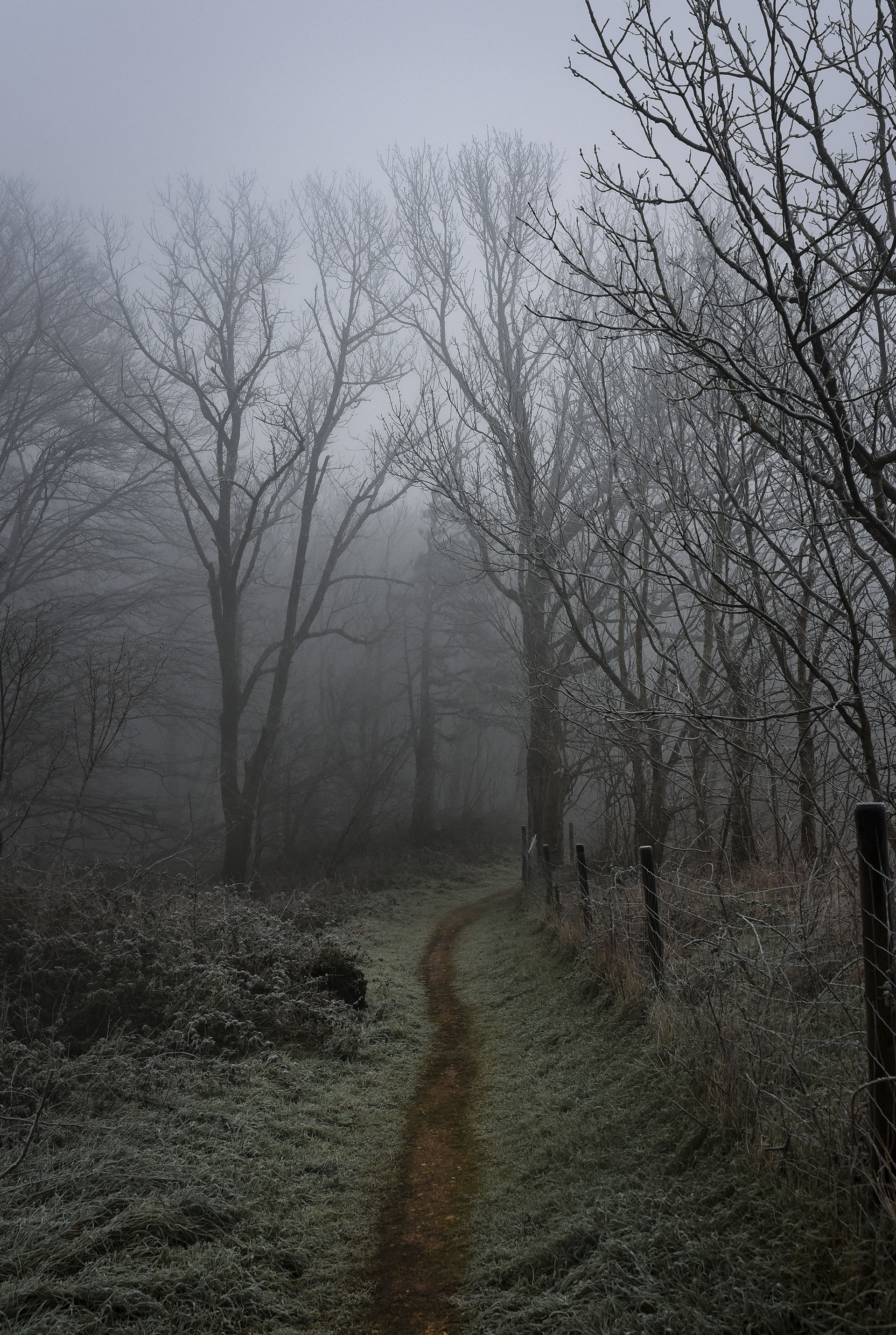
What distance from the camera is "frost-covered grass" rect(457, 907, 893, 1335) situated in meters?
2.66

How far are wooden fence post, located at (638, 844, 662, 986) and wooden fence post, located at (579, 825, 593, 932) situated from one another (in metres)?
2.13

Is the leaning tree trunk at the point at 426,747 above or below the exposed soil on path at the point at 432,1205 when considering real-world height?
above

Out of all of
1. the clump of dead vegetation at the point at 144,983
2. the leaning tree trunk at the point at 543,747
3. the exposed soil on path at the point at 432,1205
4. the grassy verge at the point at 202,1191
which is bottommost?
the exposed soil on path at the point at 432,1205

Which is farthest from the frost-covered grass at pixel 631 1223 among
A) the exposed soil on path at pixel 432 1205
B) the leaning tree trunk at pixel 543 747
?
the leaning tree trunk at pixel 543 747

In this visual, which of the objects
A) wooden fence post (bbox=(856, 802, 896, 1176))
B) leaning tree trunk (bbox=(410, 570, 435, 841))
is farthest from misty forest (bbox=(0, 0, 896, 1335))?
leaning tree trunk (bbox=(410, 570, 435, 841))

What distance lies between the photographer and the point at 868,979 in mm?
2805

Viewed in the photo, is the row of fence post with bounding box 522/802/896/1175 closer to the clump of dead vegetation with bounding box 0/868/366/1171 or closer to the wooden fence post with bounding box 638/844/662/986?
the wooden fence post with bounding box 638/844/662/986

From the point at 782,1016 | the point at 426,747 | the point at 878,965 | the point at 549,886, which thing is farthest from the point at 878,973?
the point at 426,747

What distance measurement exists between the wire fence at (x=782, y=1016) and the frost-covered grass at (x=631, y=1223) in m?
0.17

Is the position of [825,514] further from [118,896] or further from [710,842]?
[118,896]

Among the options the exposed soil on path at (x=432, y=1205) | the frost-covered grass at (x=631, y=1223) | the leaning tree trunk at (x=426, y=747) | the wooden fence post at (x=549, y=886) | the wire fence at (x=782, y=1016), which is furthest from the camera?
the leaning tree trunk at (x=426, y=747)

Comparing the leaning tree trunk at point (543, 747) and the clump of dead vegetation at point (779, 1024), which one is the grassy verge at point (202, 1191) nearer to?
the clump of dead vegetation at point (779, 1024)

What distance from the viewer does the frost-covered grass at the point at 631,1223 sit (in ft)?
8.72

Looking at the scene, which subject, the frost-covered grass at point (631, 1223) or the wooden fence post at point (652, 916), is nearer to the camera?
the frost-covered grass at point (631, 1223)
